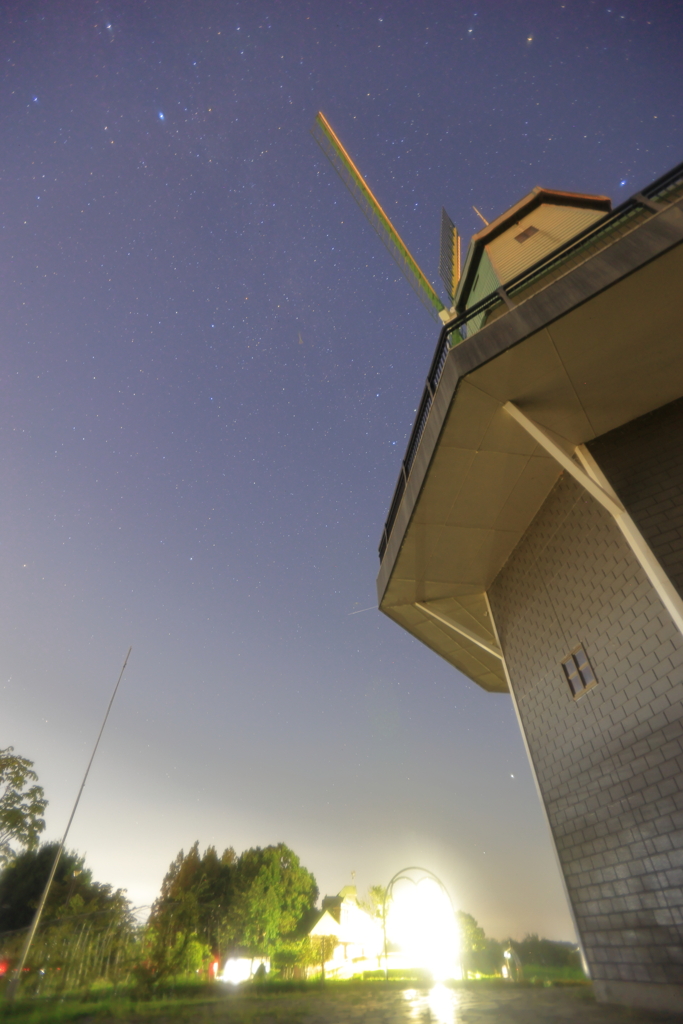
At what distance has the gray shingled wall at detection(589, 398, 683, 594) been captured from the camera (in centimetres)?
701

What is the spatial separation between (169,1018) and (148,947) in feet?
22.3

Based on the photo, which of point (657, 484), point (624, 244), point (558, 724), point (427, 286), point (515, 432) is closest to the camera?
point (624, 244)

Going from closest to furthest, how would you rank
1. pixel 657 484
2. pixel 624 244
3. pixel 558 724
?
pixel 624 244 < pixel 657 484 < pixel 558 724

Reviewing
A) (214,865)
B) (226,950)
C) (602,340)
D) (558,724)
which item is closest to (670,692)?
(558,724)

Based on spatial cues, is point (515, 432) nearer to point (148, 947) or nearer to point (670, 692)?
point (670, 692)

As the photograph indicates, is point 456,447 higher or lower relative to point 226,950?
higher

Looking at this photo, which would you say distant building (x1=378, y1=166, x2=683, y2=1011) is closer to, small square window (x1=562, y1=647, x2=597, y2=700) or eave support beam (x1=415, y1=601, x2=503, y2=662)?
small square window (x1=562, y1=647, x2=597, y2=700)

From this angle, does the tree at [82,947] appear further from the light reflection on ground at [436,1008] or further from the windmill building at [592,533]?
the windmill building at [592,533]

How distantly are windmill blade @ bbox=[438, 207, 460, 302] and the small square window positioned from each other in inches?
804

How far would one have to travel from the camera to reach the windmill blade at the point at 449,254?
24828mm

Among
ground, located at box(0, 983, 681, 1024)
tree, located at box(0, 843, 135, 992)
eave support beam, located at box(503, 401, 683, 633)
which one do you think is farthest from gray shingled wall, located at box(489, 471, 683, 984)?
tree, located at box(0, 843, 135, 992)

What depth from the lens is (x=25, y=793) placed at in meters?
28.2

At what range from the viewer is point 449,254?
2636cm

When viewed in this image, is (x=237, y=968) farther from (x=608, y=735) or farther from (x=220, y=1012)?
(x=608, y=735)
